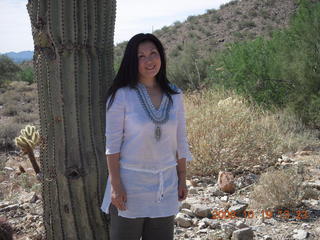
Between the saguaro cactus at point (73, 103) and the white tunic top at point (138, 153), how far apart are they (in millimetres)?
497

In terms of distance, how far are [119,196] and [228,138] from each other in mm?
4458

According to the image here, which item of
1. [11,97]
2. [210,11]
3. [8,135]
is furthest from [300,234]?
[210,11]

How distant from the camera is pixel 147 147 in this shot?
2789mm

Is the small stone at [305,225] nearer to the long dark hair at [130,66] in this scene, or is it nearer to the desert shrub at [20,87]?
the long dark hair at [130,66]

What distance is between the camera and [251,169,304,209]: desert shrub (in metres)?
4.97

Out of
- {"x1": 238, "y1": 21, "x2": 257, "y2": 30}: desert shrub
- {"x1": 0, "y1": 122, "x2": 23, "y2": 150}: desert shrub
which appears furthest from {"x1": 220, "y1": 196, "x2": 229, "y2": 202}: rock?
{"x1": 238, "y1": 21, "x2": 257, "y2": 30}: desert shrub

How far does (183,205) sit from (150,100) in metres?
2.70

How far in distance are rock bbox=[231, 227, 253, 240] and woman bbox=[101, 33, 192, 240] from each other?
4.34 ft

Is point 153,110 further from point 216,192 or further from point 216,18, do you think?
point 216,18

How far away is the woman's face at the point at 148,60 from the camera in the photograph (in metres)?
2.86

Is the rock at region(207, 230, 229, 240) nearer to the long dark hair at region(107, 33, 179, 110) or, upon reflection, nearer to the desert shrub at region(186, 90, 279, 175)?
the long dark hair at region(107, 33, 179, 110)

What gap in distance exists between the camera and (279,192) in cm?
496

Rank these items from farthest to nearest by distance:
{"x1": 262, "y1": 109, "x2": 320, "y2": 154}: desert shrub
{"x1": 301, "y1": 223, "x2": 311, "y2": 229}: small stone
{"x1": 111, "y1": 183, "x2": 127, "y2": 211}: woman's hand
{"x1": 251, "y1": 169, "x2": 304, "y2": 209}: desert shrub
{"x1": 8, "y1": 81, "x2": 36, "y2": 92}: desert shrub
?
{"x1": 8, "y1": 81, "x2": 36, "y2": 92}: desert shrub → {"x1": 262, "y1": 109, "x2": 320, "y2": 154}: desert shrub → {"x1": 251, "y1": 169, "x2": 304, "y2": 209}: desert shrub → {"x1": 301, "y1": 223, "x2": 311, "y2": 229}: small stone → {"x1": 111, "y1": 183, "x2": 127, "y2": 211}: woman's hand

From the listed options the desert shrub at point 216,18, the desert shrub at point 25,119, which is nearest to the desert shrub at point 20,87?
the desert shrub at point 25,119
